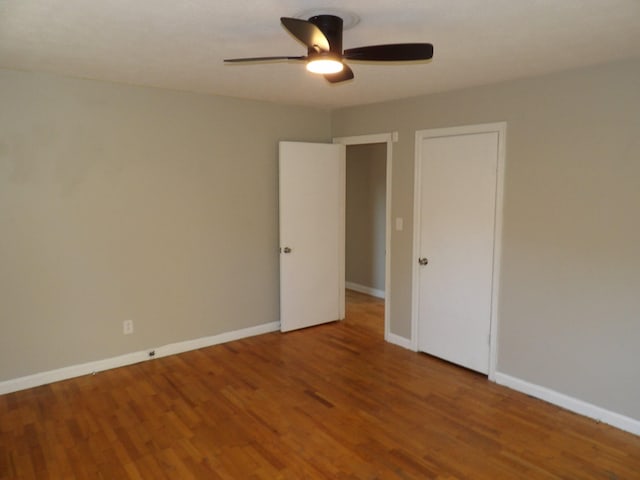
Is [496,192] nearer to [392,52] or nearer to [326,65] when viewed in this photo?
[392,52]

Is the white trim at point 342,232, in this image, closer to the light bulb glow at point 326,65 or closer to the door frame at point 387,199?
the door frame at point 387,199

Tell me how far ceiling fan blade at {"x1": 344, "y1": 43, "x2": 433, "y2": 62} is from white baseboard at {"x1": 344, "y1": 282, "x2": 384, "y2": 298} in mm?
4524

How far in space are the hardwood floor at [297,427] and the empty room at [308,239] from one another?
0.02m

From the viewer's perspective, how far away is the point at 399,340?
176 inches

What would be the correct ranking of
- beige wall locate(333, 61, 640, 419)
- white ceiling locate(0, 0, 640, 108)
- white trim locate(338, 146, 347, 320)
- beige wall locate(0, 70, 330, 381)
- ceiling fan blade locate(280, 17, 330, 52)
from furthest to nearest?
white trim locate(338, 146, 347, 320), beige wall locate(0, 70, 330, 381), beige wall locate(333, 61, 640, 419), white ceiling locate(0, 0, 640, 108), ceiling fan blade locate(280, 17, 330, 52)

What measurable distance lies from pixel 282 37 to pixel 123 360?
3.01 metres

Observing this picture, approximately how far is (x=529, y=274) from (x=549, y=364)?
26.6 inches

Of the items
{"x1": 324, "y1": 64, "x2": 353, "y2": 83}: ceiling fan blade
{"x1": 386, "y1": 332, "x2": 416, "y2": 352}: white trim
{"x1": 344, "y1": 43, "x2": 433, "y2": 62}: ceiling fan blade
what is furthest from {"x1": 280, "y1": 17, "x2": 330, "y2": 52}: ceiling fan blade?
{"x1": 386, "y1": 332, "x2": 416, "y2": 352}: white trim

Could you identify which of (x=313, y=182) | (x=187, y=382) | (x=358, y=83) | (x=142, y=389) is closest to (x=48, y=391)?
(x=142, y=389)

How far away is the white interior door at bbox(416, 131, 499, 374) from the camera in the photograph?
143 inches

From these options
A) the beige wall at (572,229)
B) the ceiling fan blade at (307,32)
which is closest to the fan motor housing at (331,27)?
the ceiling fan blade at (307,32)

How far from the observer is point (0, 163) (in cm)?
323

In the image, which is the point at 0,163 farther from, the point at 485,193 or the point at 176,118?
the point at 485,193

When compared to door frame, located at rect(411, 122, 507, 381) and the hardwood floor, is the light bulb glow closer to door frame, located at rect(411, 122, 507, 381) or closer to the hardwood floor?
door frame, located at rect(411, 122, 507, 381)
